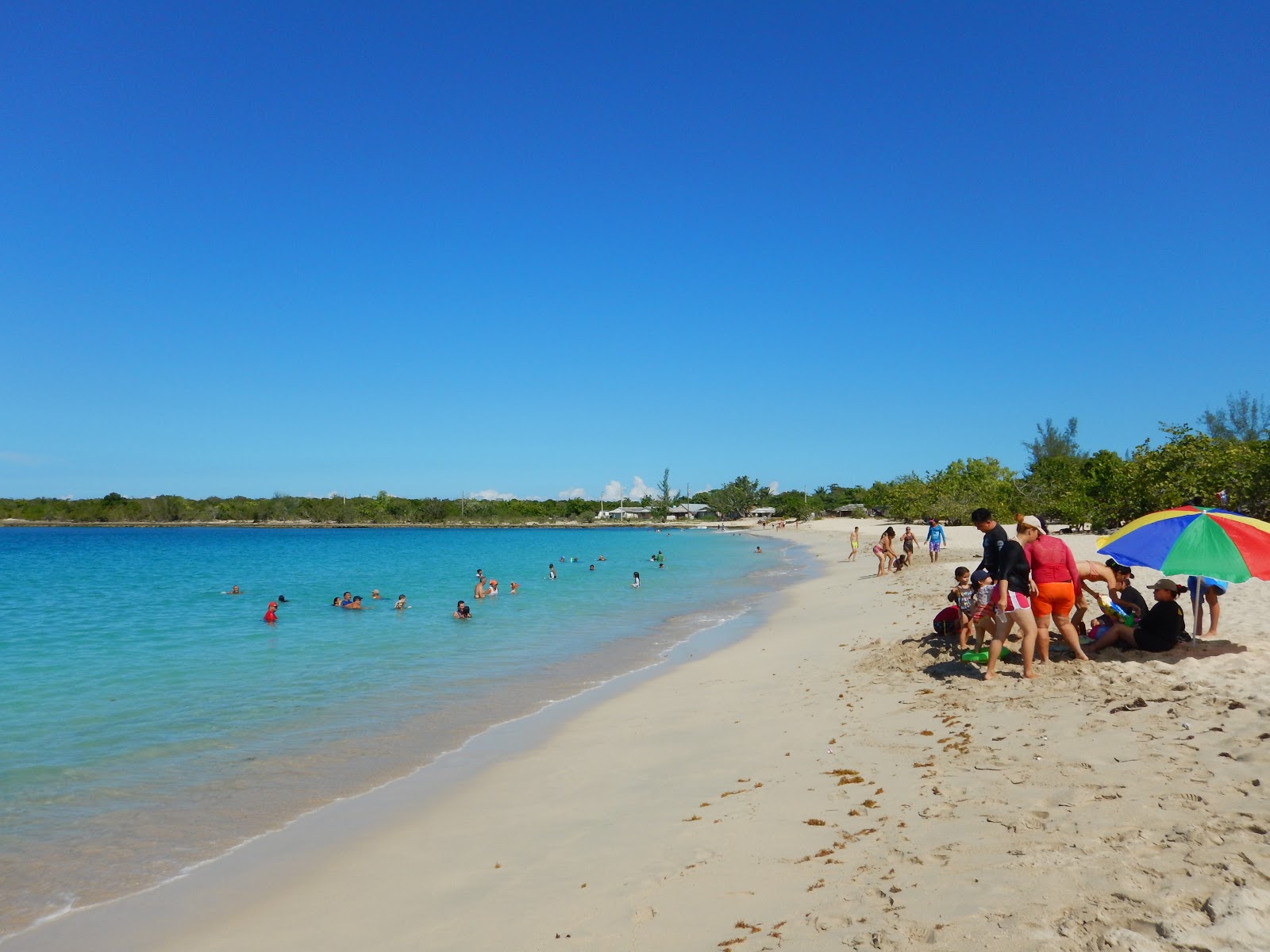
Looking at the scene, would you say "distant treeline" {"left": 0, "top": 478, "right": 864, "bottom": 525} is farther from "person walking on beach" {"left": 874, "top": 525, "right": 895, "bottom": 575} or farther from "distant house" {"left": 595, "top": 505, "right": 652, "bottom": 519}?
"person walking on beach" {"left": 874, "top": 525, "right": 895, "bottom": 575}

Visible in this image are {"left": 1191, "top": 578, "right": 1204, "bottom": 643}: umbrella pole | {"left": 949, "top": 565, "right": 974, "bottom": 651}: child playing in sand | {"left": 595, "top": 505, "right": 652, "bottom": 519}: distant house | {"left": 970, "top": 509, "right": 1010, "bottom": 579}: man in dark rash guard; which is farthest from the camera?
{"left": 595, "top": 505, "right": 652, "bottom": 519}: distant house

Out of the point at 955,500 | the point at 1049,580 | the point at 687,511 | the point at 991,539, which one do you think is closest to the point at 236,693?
the point at 991,539

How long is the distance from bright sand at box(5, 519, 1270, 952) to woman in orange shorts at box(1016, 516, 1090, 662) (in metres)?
0.34

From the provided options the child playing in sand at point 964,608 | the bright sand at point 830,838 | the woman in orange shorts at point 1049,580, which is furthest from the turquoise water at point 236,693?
the woman in orange shorts at point 1049,580

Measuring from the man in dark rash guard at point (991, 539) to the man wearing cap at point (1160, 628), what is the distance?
61.0 inches

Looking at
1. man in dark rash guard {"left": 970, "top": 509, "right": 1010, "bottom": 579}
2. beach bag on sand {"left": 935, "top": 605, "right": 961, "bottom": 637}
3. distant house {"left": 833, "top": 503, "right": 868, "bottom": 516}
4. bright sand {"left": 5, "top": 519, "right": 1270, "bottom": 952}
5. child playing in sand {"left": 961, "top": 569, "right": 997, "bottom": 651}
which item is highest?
distant house {"left": 833, "top": 503, "right": 868, "bottom": 516}

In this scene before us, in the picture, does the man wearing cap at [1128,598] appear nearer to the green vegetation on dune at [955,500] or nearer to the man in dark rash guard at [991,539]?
the man in dark rash guard at [991,539]

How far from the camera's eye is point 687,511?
155500 millimetres

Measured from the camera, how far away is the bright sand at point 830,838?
11.8 ft

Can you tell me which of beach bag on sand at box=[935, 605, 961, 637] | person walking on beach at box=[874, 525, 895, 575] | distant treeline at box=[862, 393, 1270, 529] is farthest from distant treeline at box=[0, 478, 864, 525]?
beach bag on sand at box=[935, 605, 961, 637]

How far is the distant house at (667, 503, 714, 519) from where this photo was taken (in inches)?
6122

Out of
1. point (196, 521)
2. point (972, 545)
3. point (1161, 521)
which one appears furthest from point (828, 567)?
point (196, 521)

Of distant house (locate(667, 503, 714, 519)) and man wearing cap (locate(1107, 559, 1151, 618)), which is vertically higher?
distant house (locate(667, 503, 714, 519))

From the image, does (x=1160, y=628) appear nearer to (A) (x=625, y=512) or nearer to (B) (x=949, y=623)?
(B) (x=949, y=623)
